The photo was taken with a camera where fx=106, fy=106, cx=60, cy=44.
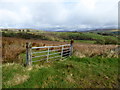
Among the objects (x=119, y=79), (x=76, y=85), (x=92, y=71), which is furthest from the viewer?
(x=92, y=71)

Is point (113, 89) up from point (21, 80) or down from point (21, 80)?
down

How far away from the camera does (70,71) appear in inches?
238

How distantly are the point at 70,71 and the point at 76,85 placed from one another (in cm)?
119

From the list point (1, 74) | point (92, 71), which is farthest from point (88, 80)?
point (1, 74)

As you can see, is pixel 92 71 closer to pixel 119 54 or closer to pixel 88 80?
pixel 88 80

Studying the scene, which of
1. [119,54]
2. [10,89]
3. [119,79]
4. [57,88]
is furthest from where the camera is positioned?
[119,54]

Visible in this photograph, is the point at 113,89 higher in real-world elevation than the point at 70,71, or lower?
lower

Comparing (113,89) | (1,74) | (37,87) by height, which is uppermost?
(1,74)

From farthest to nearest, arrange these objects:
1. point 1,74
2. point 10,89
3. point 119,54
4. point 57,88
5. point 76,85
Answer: point 119,54 < point 1,74 < point 76,85 < point 57,88 < point 10,89

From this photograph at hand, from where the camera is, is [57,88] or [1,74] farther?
[1,74]

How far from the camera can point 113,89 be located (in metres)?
4.97

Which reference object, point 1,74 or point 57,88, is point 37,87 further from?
point 1,74

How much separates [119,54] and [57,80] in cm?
785

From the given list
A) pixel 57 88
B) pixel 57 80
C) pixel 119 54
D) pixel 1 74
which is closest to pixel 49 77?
pixel 57 80
